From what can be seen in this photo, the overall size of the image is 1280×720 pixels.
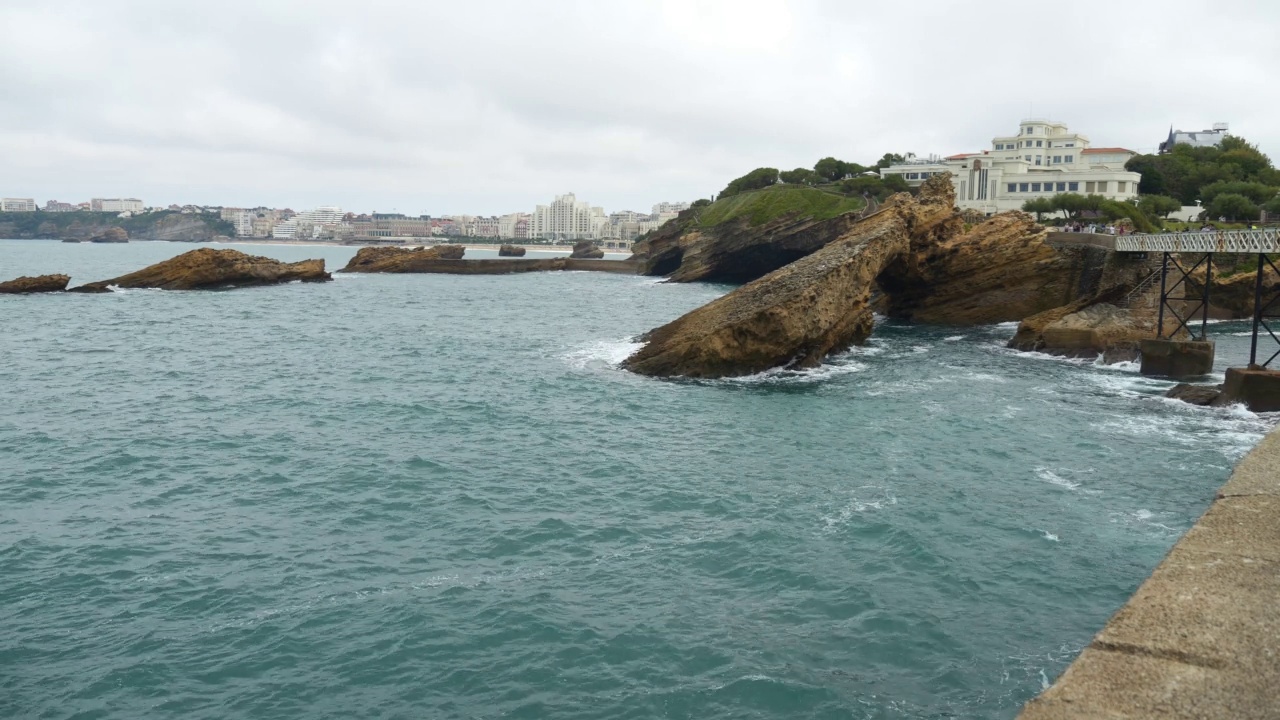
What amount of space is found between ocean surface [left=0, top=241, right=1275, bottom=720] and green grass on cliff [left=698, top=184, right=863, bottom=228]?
72310mm

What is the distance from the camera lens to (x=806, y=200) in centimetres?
11662

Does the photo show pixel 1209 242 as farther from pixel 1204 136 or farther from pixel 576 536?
pixel 1204 136

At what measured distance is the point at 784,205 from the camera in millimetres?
116250

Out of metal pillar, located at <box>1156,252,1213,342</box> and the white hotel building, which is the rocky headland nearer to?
metal pillar, located at <box>1156,252,1213,342</box>

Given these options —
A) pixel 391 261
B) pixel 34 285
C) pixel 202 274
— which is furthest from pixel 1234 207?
pixel 34 285

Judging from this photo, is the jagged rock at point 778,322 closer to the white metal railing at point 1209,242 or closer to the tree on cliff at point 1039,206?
the white metal railing at point 1209,242

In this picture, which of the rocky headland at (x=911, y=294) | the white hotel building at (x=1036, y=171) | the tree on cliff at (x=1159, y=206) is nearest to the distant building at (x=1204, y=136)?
the white hotel building at (x=1036, y=171)

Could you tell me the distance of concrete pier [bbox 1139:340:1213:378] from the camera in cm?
3953

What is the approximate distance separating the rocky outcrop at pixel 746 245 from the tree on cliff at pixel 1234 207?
115 feet

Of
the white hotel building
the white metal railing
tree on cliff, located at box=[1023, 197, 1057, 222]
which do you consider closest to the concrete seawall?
the white metal railing

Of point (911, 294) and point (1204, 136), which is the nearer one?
point (911, 294)

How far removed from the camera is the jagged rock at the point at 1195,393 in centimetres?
3316

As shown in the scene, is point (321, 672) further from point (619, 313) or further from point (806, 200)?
point (806, 200)

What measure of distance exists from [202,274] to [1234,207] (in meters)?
105
